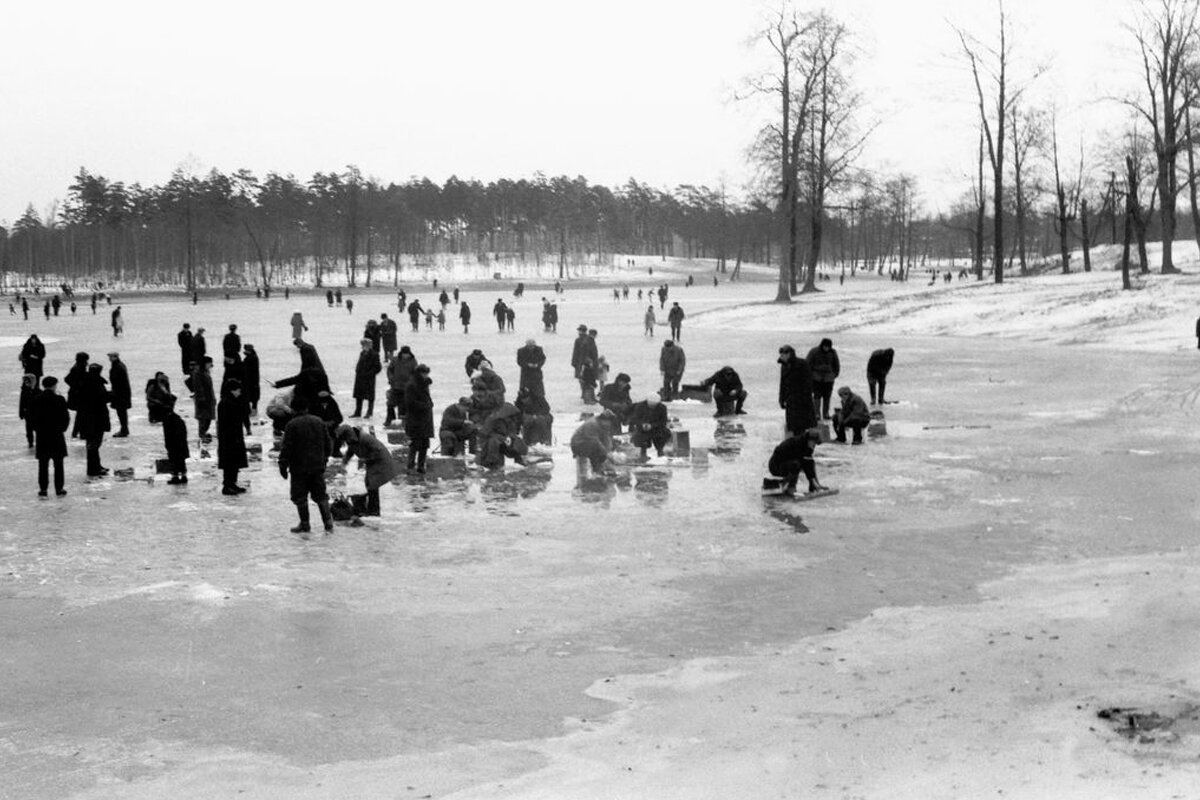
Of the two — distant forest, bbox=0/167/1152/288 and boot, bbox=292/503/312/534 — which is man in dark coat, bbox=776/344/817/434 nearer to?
boot, bbox=292/503/312/534

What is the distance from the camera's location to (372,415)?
851 inches

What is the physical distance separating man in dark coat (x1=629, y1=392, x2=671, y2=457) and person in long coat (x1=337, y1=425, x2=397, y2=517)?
4727mm

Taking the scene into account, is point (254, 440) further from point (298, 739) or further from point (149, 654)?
point (298, 739)

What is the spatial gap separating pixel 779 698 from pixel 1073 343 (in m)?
32.0

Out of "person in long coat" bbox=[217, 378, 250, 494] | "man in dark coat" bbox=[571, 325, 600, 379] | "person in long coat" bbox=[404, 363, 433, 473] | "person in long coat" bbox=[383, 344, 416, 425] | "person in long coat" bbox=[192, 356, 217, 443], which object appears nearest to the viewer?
"person in long coat" bbox=[217, 378, 250, 494]

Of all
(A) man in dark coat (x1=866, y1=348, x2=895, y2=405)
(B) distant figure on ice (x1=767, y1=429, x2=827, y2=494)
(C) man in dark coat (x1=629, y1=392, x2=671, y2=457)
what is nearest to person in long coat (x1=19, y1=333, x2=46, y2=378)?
(C) man in dark coat (x1=629, y1=392, x2=671, y2=457)

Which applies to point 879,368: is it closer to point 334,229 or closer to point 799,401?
point 799,401

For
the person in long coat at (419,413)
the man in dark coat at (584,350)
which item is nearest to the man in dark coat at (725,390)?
the man in dark coat at (584,350)

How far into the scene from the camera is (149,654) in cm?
844

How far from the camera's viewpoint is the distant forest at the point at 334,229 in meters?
133

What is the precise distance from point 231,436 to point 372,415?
24.2 ft

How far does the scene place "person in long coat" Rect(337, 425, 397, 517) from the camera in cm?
1284

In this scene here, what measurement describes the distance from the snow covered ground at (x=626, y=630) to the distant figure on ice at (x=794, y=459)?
1.55 feet

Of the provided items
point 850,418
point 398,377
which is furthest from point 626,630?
point 398,377
